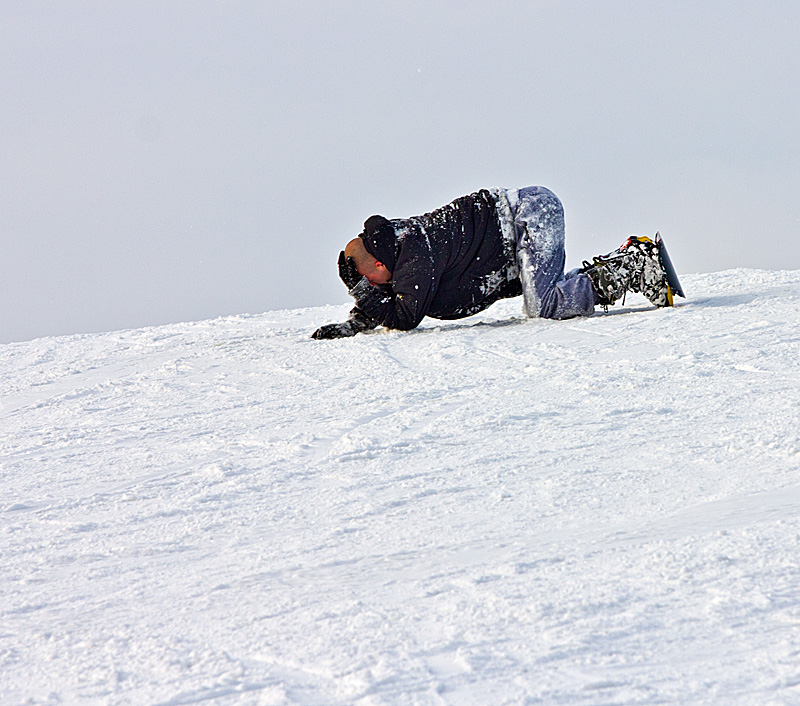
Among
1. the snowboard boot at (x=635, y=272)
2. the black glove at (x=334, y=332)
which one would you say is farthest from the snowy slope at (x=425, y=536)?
the black glove at (x=334, y=332)

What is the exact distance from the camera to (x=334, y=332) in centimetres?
462

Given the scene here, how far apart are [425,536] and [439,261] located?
2.90m

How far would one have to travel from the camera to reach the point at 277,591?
1394 millimetres

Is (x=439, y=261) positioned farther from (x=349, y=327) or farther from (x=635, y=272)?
(x=635, y=272)

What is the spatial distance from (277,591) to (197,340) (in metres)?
4.01

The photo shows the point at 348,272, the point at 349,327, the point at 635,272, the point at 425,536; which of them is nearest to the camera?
the point at 425,536

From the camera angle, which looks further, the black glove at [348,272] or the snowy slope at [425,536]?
the black glove at [348,272]

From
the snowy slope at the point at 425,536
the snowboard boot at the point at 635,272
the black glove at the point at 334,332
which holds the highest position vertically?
the snowboard boot at the point at 635,272

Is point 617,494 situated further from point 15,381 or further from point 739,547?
point 15,381

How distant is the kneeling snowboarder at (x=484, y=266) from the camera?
4.32m

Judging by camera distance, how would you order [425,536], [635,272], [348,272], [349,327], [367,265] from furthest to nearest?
[349,327]
[348,272]
[367,265]
[635,272]
[425,536]

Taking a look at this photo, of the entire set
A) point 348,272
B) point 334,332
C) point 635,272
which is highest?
point 348,272

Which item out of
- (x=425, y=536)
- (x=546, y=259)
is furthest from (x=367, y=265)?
(x=425, y=536)

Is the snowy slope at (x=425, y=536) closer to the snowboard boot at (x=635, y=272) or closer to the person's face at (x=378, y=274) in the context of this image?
the snowboard boot at (x=635, y=272)
